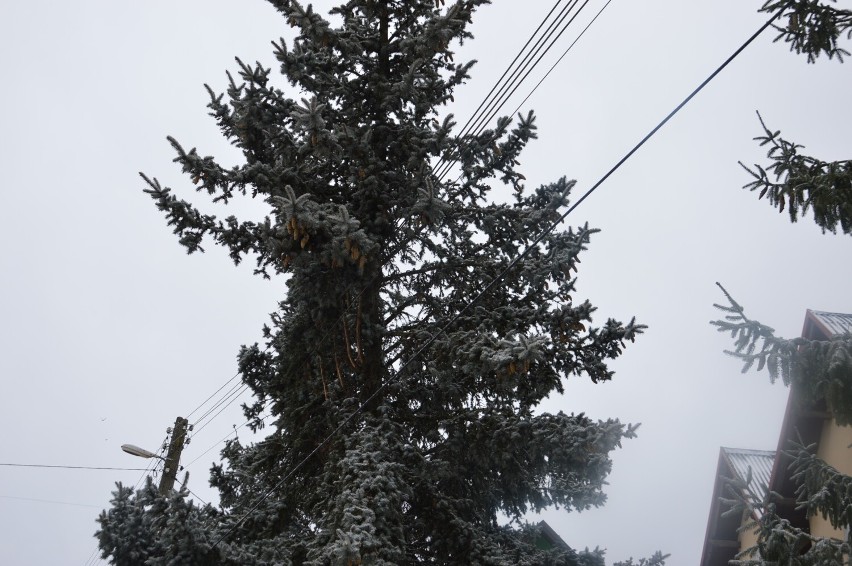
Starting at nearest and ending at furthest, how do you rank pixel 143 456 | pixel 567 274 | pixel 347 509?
pixel 347 509, pixel 567 274, pixel 143 456

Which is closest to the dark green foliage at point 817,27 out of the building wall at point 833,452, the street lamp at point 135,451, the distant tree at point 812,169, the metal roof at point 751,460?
the distant tree at point 812,169

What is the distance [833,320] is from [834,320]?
20 millimetres

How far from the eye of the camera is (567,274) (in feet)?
28.4

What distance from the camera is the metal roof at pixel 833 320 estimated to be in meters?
8.95

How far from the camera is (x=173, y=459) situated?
555 inches

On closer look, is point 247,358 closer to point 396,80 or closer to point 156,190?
point 156,190

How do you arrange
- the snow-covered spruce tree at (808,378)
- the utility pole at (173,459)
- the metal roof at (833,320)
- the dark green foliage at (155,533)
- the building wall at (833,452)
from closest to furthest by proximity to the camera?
the snow-covered spruce tree at (808,378) → the dark green foliage at (155,533) → the metal roof at (833,320) → the building wall at (833,452) → the utility pole at (173,459)

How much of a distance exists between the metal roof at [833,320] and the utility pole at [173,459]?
11.7 meters

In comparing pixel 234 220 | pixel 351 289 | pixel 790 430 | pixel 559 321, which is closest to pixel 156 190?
pixel 234 220

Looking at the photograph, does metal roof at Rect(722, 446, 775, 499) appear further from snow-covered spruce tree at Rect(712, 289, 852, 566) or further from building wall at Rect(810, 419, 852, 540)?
snow-covered spruce tree at Rect(712, 289, 852, 566)

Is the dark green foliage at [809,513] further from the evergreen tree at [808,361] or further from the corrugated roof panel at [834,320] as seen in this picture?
the corrugated roof panel at [834,320]

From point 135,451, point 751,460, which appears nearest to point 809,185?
point 751,460

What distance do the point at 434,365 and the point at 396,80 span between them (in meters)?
4.31

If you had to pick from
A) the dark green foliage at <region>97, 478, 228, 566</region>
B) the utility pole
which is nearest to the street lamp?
the utility pole
